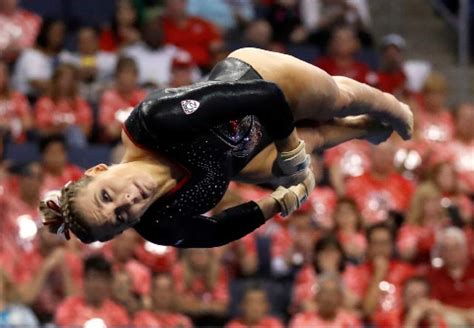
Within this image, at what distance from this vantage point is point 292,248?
7.24 metres

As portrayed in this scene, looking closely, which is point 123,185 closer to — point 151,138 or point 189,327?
point 151,138

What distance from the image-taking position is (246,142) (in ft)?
14.1

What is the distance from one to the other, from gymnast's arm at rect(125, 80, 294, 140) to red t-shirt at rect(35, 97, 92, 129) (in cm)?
365

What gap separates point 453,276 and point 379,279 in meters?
0.46

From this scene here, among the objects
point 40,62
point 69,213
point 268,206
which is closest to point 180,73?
point 40,62

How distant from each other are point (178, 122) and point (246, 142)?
1.50 ft

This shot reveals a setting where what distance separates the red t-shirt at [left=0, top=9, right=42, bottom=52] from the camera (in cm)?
798

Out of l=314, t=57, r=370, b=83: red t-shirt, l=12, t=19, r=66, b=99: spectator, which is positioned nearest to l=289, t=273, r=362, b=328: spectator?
l=314, t=57, r=370, b=83: red t-shirt

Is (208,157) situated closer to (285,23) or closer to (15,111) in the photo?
(15,111)

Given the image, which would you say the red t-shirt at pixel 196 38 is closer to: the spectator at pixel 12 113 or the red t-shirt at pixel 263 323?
the spectator at pixel 12 113

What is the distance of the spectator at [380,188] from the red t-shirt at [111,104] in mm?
1584

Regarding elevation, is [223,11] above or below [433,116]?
above

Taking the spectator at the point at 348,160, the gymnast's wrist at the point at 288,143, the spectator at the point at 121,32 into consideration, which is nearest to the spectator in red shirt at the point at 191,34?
the spectator at the point at 121,32

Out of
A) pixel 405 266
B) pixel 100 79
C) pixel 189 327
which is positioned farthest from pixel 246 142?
pixel 100 79
